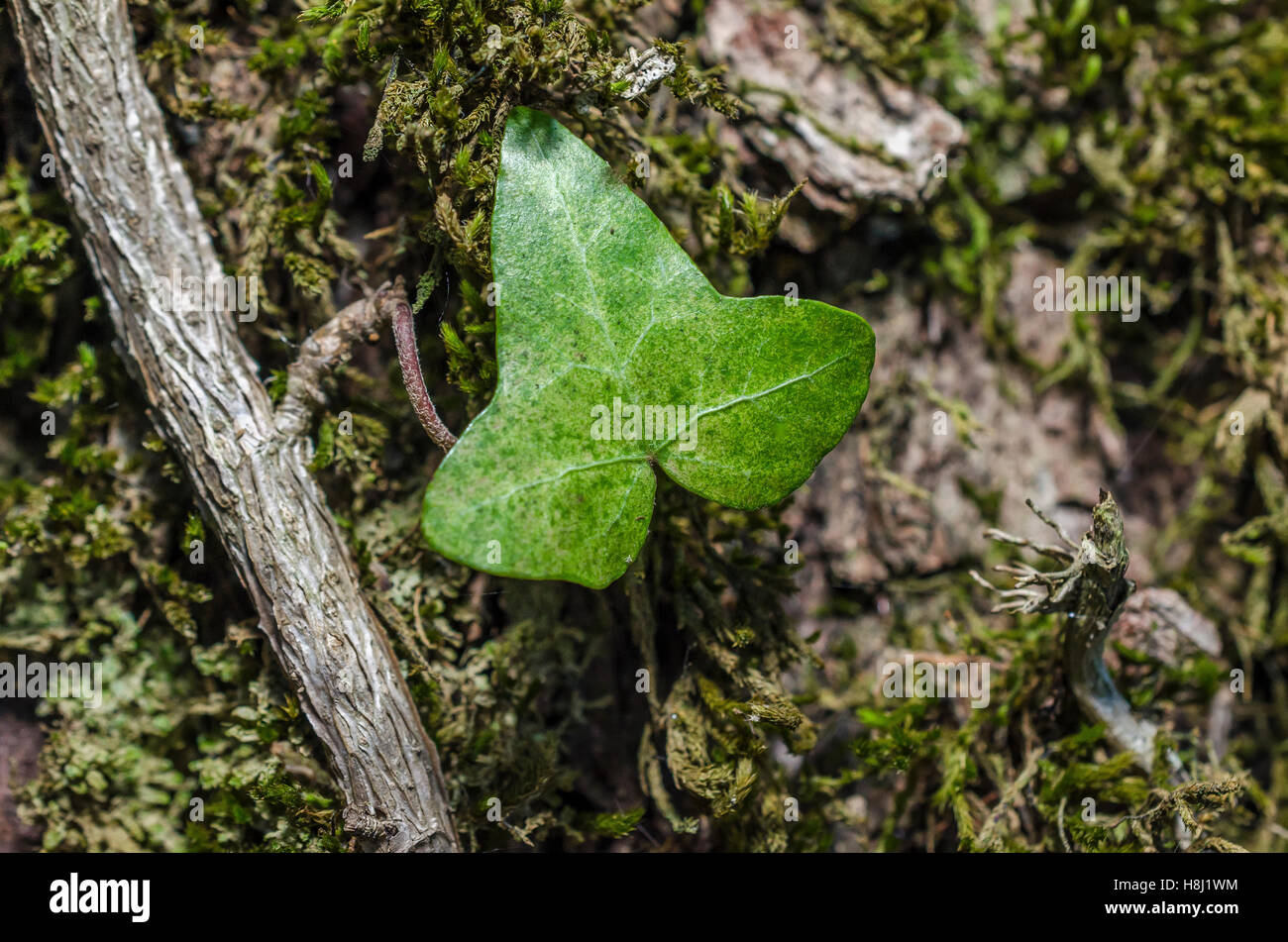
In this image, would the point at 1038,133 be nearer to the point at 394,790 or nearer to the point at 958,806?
the point at 958,806

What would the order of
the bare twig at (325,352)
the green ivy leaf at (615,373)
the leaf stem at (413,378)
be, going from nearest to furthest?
the green ivy leaf at (615,373) → the leaf stem at (413,378) → the bare twig at (325,352)

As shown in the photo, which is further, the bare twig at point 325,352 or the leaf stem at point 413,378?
the bare twig at point 325,352

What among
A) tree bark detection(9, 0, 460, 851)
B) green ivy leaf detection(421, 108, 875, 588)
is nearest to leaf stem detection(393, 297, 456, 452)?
green ivy leaf detection(421, 108, 875, 588)

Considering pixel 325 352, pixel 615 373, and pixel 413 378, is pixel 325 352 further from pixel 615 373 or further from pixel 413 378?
pixel 615 373

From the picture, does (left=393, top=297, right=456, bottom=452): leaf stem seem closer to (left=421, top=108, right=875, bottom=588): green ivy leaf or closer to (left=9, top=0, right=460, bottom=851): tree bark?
(left=421, top=108, right=875, bottom=588): green ivy leaf

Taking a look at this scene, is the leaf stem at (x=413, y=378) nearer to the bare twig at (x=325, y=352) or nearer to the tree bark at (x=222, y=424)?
the bare twig at (x=325, y=352)

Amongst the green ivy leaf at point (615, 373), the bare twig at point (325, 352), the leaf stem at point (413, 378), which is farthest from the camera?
the bare twig at point (325, 352)

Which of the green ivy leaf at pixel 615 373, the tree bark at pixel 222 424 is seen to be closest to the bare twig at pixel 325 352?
the tree bark at pixel 222 424
